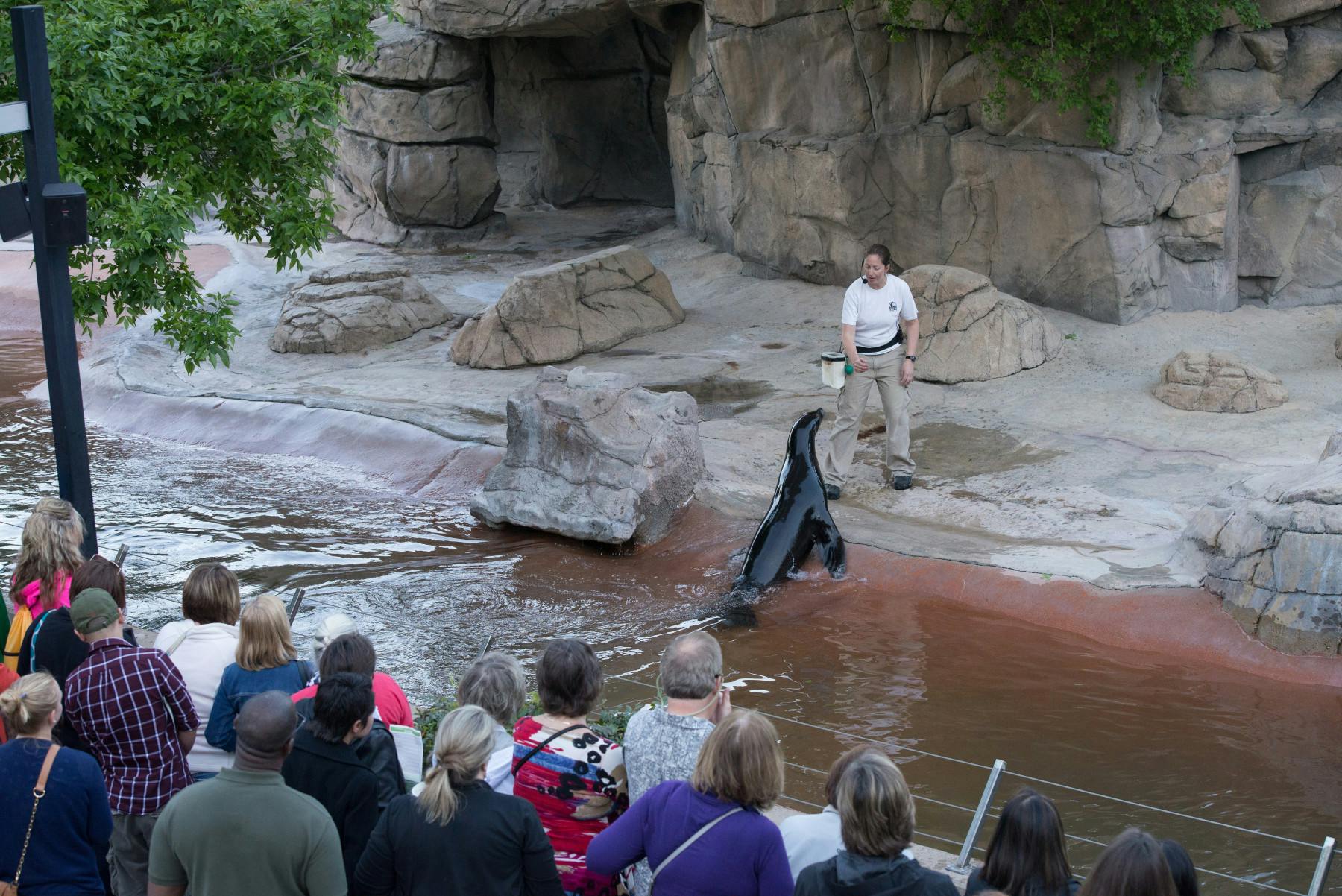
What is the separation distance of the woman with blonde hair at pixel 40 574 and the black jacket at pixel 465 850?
2.04m

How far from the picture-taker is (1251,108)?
12.1 m

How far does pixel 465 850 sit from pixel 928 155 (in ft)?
39.1

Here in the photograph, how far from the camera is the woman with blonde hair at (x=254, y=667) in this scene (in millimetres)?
3730

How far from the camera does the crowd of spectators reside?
9.13ft

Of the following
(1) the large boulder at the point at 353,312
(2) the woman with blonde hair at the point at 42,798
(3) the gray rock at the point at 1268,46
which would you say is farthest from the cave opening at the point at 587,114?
(2) the woman with blonde hair at the point at 42,798

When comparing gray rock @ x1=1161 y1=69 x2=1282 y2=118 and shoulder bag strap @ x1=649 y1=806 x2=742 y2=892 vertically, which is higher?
gray rock @ x1=1161 y1=69 x2=1282 y2=118

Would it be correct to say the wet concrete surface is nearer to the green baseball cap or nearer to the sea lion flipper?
the sea lion flipper

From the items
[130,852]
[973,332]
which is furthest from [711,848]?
[973,332]

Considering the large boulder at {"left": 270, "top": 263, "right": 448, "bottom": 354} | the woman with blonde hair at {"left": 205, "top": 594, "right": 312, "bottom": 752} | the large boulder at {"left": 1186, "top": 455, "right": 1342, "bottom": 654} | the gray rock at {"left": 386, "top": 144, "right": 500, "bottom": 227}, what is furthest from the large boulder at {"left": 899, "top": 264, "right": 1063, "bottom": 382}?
the gray rock at {"left": 386, "top": 144, "right": 500, "bottom": 227}

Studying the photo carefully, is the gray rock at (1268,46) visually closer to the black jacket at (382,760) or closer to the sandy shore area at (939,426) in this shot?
the sandy shore area at (939,426)

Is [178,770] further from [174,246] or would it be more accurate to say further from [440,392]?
[440,392]

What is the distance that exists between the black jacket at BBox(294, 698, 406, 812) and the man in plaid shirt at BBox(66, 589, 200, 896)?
44 cm

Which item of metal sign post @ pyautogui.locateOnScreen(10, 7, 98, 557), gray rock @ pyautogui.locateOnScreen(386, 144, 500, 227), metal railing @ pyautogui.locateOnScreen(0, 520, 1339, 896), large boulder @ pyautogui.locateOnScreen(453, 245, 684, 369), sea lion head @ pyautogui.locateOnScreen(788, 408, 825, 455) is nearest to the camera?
metal railing @ pyautogui.locateOnScreen(0, 520, 1339, 896)

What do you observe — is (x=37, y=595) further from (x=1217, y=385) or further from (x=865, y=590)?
(x=1217, y=385)
